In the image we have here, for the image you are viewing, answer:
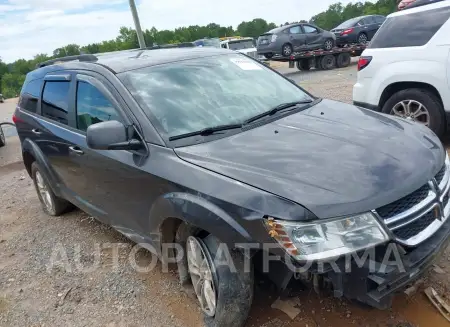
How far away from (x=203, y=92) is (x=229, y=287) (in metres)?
1.44

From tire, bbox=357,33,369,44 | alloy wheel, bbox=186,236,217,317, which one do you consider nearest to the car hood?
alloy wheel, bbox=186,236,217,317

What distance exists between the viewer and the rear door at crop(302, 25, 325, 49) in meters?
18.7

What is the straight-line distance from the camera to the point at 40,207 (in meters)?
5.45

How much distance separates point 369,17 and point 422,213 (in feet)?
66.4

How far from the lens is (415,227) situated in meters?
2.22

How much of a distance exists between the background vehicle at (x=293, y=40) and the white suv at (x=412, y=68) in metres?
12.7

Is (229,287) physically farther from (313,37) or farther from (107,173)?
(313,37)

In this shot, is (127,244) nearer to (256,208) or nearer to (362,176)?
(256,208)

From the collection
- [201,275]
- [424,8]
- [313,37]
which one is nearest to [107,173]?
[201,275]

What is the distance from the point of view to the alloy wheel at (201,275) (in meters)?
2.58

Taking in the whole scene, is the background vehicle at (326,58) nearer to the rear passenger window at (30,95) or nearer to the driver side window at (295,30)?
the driver side window at (295,30)

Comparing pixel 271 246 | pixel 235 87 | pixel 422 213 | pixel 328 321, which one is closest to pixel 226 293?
pixel 271 246

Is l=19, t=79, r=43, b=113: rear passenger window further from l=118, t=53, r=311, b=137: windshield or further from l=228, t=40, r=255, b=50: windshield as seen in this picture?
l=228, t=40, r=255, b=50: windshield

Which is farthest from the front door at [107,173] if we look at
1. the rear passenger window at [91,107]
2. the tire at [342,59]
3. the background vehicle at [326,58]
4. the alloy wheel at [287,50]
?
the tire at [342,59]
